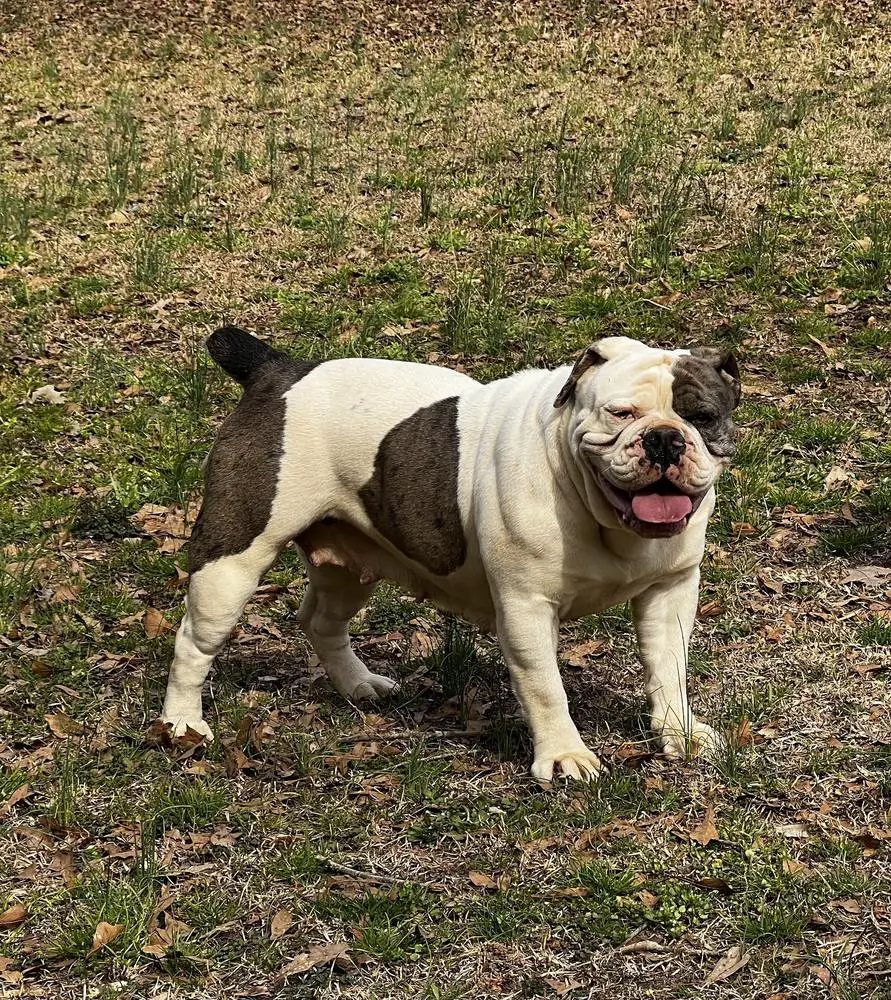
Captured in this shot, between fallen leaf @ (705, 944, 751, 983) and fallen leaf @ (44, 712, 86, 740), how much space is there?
275cm

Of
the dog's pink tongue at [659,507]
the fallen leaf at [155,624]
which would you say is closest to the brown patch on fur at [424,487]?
the dog's pink tongue at [659,507]

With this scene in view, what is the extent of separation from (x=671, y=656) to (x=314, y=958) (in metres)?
1.67

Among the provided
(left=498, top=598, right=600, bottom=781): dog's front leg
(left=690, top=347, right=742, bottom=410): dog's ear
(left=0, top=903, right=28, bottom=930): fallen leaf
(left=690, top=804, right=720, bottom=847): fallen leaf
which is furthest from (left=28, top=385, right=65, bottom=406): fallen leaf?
(left=690, top=804, right=720, bottom=847): fallen leaf

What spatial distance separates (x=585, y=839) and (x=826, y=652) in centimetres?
168

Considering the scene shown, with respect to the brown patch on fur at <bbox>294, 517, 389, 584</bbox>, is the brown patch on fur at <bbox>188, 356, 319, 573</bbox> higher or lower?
higher

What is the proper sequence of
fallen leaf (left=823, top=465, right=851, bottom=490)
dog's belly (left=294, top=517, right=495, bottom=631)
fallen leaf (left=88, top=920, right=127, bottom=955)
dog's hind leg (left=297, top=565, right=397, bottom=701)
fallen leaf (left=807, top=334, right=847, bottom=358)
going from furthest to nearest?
fallen leaf (left=807, top=334, right=847, bottom=358)
fallen leaf (left=823, top=465, right=851, bottom=490)
dog's hind leg (left=297, top=565, right=397, bottom=701)
dog's belly (left=294, top=517, right=495, bottom=631)
fallen leaf (left=88, top=920, right=127, bottom=955)

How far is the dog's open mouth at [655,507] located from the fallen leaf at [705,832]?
3.22 ft

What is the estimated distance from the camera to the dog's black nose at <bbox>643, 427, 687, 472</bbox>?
3.94m

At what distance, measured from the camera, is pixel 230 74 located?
49.5ft

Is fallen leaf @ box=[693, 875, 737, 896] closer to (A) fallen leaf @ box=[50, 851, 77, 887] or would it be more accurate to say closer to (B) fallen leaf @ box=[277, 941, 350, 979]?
(B) fallen leaf @ box=[277, 941, 350, 979]

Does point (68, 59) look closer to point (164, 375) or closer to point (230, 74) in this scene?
point (230, 74)

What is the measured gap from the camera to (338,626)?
5.45 metres

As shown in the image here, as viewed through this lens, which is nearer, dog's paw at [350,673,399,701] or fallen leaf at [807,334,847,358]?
dog's paw at [350,673,399,701]

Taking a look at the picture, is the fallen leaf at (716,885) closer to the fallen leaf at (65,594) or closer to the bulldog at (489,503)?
the bulldog at (489,503)
